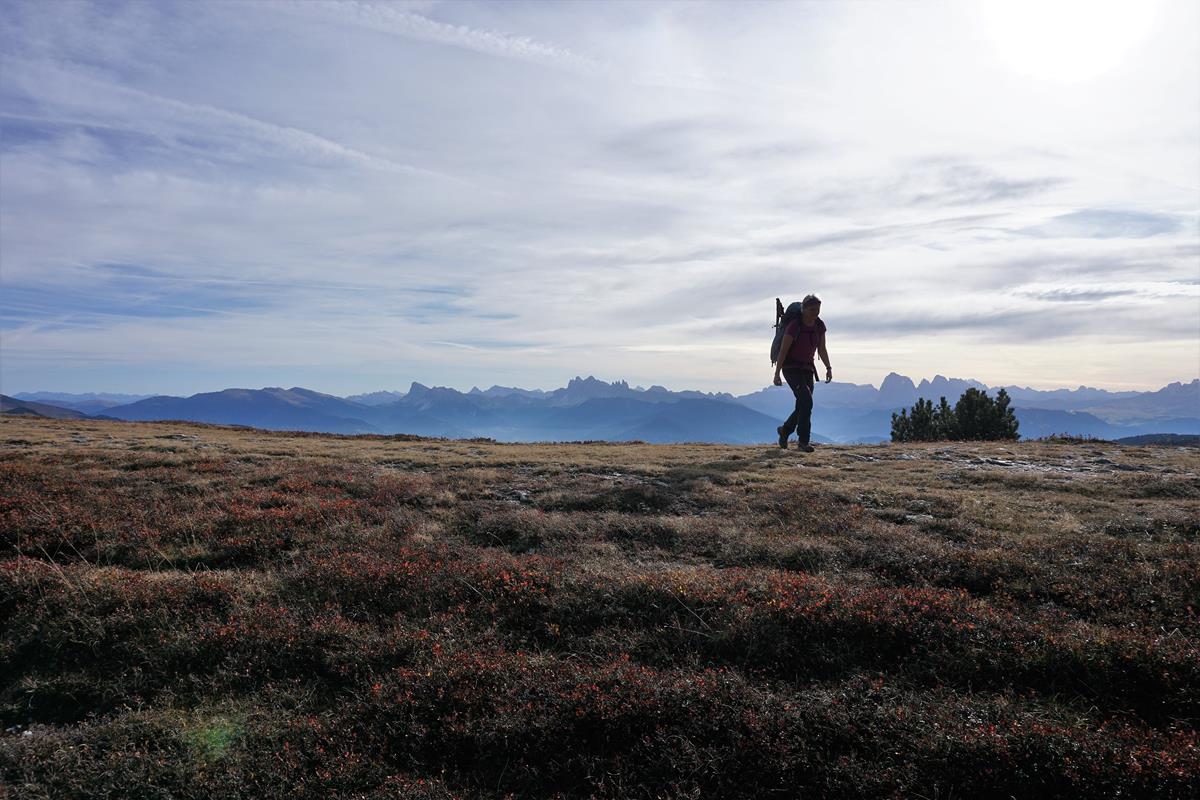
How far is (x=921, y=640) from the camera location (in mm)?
6297

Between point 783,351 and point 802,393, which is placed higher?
point 783,351

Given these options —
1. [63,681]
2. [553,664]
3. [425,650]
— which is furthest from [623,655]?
[63,681]

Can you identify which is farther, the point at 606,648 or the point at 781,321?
the point at 781,321

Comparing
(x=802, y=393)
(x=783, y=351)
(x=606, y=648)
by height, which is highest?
(x=783, y=351)

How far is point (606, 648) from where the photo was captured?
660 cm

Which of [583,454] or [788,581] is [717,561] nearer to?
[788,581]

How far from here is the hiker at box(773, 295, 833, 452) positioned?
18.0m

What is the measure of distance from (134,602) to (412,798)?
17.9 ft

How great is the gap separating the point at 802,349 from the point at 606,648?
46.2ft

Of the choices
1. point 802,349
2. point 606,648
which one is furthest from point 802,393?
point 606,648

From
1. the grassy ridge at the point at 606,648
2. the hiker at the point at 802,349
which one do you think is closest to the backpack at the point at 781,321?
the hiker at the point at 802,349

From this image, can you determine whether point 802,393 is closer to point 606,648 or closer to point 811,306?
point 811,306

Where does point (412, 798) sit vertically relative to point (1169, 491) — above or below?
below

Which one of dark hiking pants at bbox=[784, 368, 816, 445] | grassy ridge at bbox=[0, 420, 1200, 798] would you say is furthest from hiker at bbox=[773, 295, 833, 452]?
grassy ridge at bbox=[0, 420, 1200, 798]
